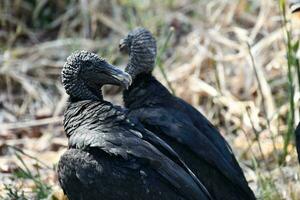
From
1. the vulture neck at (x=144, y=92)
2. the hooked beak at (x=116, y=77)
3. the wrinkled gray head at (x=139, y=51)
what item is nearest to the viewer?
the hooked beak at (x=116, y=77)

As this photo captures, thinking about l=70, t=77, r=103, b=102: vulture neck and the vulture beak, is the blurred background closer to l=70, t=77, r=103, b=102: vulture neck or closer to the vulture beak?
l=70, t=77, r=103, b=102: vulture neck

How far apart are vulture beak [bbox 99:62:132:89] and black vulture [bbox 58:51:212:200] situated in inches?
9.1

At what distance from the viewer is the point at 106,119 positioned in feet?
16.6

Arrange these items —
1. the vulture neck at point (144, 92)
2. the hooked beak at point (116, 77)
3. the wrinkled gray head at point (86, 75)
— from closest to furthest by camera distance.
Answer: the hooked beak at point (116, 77) < the wrinkled gray head at point (86, 75) < the vulture neck at point (144, 92)

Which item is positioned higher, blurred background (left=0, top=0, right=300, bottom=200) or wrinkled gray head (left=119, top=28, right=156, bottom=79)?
wrinkled gray head (left=119, top=28, right=156, bottom=79)

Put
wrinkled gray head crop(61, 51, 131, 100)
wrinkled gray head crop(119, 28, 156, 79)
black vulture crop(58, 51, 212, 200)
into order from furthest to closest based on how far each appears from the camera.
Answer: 1. wrinkled gray head crop(119, 28, 156, 79)
2. wrinkled gray head crop(61, 51, 131, 100)
3. black vulture crop(58, 51, 212, 200)

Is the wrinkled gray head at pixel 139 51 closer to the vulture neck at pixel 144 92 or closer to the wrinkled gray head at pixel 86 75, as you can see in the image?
the vulture neck at pixel 144 92

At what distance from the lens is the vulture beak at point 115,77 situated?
17.4ft

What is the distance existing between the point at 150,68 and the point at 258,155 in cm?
151

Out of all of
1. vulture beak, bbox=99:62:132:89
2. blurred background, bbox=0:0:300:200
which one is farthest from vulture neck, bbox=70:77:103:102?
blurred background, bbox=0:0:300:200

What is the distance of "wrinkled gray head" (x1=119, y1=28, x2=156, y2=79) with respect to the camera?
6.38 m

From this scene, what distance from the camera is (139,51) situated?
654 centimetres

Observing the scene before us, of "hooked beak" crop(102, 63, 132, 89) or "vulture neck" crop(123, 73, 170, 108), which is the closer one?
"hooked beak" crop(102, 63, 132, 89)

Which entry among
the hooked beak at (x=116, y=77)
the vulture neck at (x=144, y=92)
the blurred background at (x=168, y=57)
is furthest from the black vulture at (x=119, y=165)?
the blurred background at (x=168, y=57)
